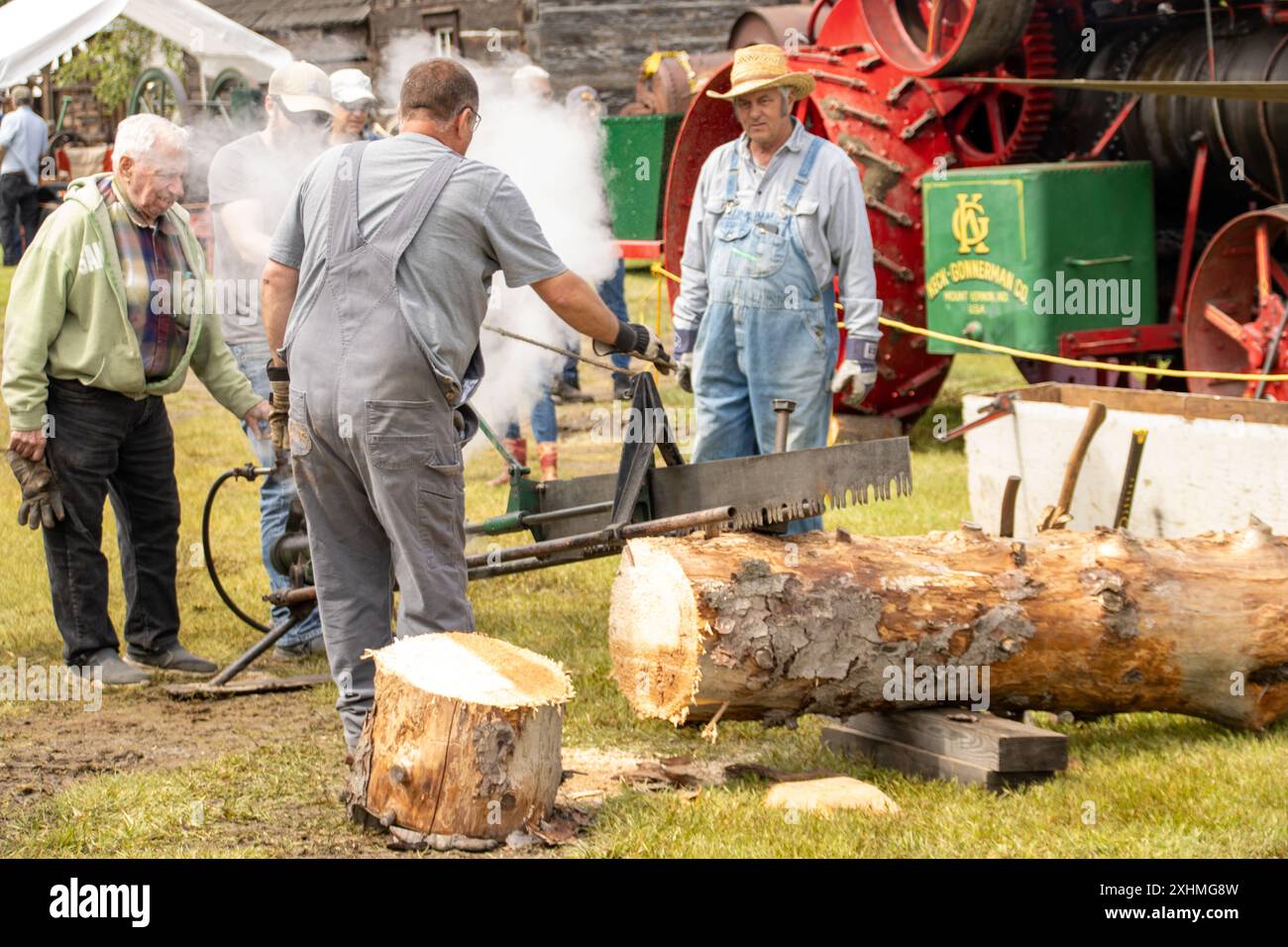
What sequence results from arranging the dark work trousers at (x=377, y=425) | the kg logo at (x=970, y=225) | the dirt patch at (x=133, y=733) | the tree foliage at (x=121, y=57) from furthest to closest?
the tree foliage at (x=121, y=57), the kg logo at (x=970, y=225), the dirt patch at (x=133, y=733), the dark work trousers at (x=377, y=425)

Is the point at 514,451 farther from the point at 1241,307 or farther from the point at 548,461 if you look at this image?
the point at 1241,307

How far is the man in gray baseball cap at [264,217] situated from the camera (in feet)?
22.4

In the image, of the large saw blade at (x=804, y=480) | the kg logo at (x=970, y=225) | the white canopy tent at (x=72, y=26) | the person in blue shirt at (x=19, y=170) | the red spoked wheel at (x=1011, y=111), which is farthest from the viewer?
the person in blue shirt at (x=19, y=170)

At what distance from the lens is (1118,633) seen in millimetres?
5109

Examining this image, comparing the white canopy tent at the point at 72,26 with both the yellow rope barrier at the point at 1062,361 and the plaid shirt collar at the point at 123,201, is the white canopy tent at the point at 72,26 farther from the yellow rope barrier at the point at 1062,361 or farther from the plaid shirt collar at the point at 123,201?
the plaid shirt collar at the point at 123,201

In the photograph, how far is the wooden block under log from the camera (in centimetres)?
479

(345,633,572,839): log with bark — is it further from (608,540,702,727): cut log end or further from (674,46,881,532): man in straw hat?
(674,46,881,532): man in straw hat

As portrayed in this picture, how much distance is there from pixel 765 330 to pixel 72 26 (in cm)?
749

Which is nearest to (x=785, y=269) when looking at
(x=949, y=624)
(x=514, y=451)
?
(x=949, y=624)

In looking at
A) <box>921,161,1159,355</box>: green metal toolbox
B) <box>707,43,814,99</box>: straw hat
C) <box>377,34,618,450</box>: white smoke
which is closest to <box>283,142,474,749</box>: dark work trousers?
<box>707,43,814,99</box>: straw hat

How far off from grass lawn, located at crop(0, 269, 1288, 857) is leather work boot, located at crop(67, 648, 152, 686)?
0.11m

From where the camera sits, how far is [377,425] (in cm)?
459

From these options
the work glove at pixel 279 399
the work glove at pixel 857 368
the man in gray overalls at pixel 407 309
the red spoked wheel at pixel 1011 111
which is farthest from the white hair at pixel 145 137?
the red spoked wheel at pixel 1011 111
